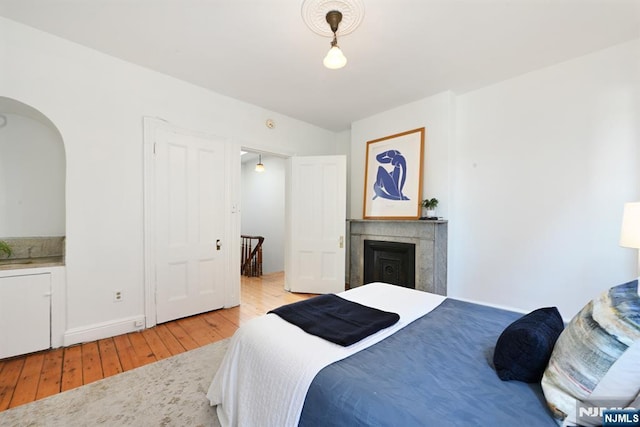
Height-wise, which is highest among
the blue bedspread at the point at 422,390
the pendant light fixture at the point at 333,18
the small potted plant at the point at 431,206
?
the pendant light fixture at the point at 333,18

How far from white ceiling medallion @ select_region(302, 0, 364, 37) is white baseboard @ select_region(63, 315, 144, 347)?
10.5ft

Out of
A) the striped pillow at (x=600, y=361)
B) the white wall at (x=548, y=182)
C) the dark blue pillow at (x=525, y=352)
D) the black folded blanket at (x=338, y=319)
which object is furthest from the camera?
the white wall at (x=548, y=182)

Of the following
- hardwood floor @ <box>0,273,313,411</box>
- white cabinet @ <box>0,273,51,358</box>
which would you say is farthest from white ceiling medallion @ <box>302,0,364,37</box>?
white cabinet @ <box>0,273,51,358</box>

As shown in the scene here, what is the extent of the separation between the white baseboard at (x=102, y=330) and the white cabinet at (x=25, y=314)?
0.15 meters

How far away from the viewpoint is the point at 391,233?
368 centimetres

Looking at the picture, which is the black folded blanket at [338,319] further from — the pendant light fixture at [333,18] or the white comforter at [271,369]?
the pendant light fixture at [333,18]

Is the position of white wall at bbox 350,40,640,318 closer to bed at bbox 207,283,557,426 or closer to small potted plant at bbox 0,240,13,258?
bed at bbox 207,283,557,426

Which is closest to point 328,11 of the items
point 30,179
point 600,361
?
point 600,361

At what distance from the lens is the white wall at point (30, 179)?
2.57 metres

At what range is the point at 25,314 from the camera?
2.22 metres

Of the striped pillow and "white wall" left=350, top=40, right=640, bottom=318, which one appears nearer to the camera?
the striped pillow

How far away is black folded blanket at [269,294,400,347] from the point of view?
1.33 meters

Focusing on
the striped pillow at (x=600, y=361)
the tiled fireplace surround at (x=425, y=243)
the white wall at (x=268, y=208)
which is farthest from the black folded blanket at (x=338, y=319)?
the white wall at (x=268, y=208)

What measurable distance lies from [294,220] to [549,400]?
11.6ft
